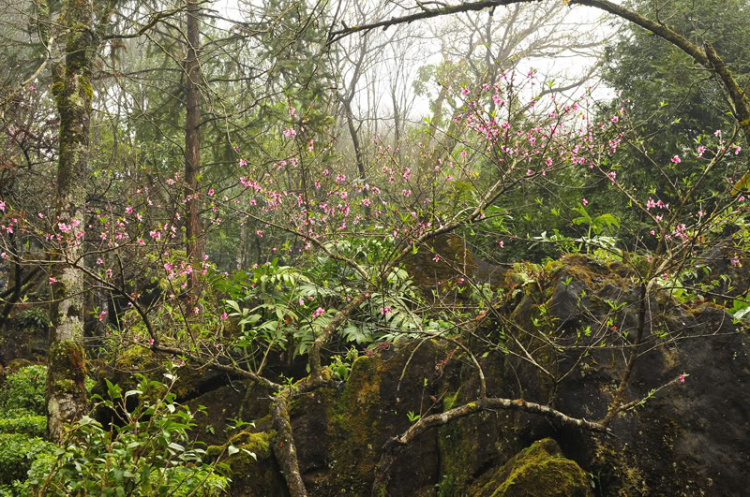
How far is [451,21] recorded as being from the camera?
679 inches

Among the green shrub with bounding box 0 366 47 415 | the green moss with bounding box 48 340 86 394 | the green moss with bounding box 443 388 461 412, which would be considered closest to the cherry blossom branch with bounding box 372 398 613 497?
→ the green moss with bounding box 443 388 461 412

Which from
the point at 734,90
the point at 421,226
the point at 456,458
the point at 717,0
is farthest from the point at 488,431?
the point at 717,0

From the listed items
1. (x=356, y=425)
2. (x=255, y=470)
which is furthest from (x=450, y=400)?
(x=255, y=470)

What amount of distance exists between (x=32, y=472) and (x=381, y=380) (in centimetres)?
255

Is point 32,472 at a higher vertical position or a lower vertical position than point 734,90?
lower

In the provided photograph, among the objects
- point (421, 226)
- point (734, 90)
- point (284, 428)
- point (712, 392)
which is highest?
point (734, 90)

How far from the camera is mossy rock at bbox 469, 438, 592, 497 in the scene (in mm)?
2982

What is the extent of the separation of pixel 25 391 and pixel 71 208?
432cm

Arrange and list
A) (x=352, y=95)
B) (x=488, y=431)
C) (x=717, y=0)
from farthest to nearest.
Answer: (x=352, y=95) < (x=717, y=0) < (x=488, y=431)

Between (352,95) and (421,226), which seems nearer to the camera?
(421,226)

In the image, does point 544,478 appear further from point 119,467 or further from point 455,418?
point 119,467

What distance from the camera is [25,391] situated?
26.4 ft

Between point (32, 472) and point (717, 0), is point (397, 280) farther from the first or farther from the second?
point (717, 0)

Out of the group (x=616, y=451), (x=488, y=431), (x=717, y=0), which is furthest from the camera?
(x=717, y=0)
